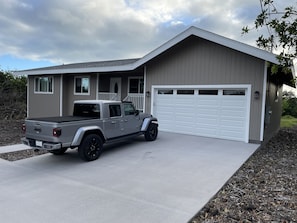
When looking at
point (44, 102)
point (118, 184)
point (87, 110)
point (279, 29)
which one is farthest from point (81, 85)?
point (279, 29)

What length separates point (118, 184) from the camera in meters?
4.63

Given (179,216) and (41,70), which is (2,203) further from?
(41,70)

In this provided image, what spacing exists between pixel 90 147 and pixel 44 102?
11.4 meters

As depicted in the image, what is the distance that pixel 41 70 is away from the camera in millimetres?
15172

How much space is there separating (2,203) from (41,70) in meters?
13.1

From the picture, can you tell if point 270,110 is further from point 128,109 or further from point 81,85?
point 81,85

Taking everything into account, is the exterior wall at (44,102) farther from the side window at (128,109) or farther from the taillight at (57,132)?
the taillight at (57,132)

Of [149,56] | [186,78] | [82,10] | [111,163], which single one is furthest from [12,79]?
[111,163]

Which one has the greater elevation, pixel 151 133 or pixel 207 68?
pixel 207 68

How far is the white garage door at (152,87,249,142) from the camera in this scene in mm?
9406

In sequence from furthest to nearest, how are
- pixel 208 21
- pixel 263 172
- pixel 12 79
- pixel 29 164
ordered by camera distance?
pixel 12 79, pixel 208 21, pixel 29 164, pixel 263 172

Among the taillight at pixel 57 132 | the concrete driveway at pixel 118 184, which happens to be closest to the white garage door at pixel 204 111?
the concrete driveway at pixel 118 184

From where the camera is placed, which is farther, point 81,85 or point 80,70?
point 81,85

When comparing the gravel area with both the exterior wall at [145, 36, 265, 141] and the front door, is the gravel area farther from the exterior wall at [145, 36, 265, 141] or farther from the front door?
the front door
